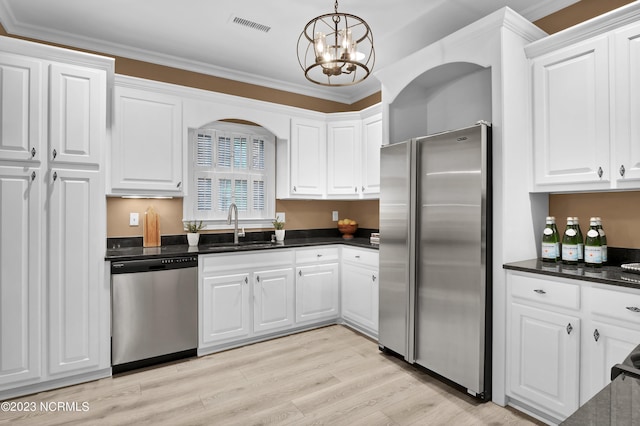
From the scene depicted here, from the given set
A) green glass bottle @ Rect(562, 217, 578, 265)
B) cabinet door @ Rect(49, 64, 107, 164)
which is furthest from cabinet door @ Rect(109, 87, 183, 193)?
green glass bottle @ Rect(562, 217, 578, 265)

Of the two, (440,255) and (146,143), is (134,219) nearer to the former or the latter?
(146,143)

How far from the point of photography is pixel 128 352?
2.81 meters

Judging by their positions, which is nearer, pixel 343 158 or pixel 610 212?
pixel 610 212

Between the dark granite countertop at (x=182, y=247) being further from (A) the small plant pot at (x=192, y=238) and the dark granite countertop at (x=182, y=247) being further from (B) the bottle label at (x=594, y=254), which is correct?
(B) the bottle label at (x=594, y=254)

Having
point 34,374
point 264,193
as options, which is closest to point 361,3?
point 264,193

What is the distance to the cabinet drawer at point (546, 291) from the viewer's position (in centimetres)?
200

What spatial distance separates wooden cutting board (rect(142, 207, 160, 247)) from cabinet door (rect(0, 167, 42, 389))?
97cm

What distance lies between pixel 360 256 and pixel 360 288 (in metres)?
0.33

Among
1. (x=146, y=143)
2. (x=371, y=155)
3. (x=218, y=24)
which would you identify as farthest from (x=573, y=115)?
(x=146, y=143)

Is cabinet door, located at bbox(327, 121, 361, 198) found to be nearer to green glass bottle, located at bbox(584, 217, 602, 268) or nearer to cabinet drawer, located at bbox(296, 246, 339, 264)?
cabinet drawer, located at bbox(296, 246, 339, 264)

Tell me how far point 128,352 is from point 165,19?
274 centimetres

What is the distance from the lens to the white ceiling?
8.91 ft

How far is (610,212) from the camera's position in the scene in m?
2.37

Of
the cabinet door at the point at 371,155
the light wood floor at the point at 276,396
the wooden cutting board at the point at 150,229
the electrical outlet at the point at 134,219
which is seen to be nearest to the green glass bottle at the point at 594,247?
the light wood floor at the point at 276,396
